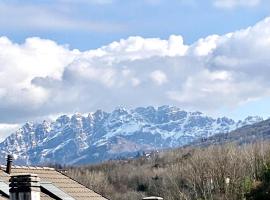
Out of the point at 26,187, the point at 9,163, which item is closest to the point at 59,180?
the point at 9,163

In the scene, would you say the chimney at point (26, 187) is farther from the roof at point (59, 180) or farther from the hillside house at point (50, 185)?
the roof at point (59, 180)

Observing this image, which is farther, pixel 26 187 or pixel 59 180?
pixel 59 180

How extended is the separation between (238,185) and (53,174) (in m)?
27.8

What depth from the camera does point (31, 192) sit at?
16.5 meters

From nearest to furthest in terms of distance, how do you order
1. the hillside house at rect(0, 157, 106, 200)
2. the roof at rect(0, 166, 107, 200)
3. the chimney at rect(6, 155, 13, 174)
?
the hillside house at rect(0, 157, 106, 200), the chimney at rect(6, 155, 13, 174), the roof at rect(0, 166, 107, 200)

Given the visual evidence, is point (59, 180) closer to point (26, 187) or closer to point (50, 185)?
point (50, 185)

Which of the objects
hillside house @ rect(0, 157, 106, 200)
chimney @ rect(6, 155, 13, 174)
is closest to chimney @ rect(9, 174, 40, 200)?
hillside house @ rect(0, 157, 106, 200)

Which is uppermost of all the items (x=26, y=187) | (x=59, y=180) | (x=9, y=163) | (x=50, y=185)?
(x=9, y=163)

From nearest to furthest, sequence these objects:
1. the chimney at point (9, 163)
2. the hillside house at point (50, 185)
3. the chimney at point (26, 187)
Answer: the chimney at point (26, 187), the hillside house at point (50, 185), the chimney at point (9, 163)

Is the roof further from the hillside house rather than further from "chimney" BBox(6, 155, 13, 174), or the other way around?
"chimney" BBox(6, 155, 13, 174)

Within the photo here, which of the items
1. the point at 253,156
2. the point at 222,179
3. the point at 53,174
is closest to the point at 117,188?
the point at 253,156

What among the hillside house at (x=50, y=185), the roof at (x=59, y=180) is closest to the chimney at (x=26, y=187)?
the hillside house at (x=50, y=185)

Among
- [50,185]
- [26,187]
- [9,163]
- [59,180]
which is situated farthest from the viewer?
[59,180]

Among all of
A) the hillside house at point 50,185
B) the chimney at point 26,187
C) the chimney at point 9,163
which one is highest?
the chimney at point 9,163
